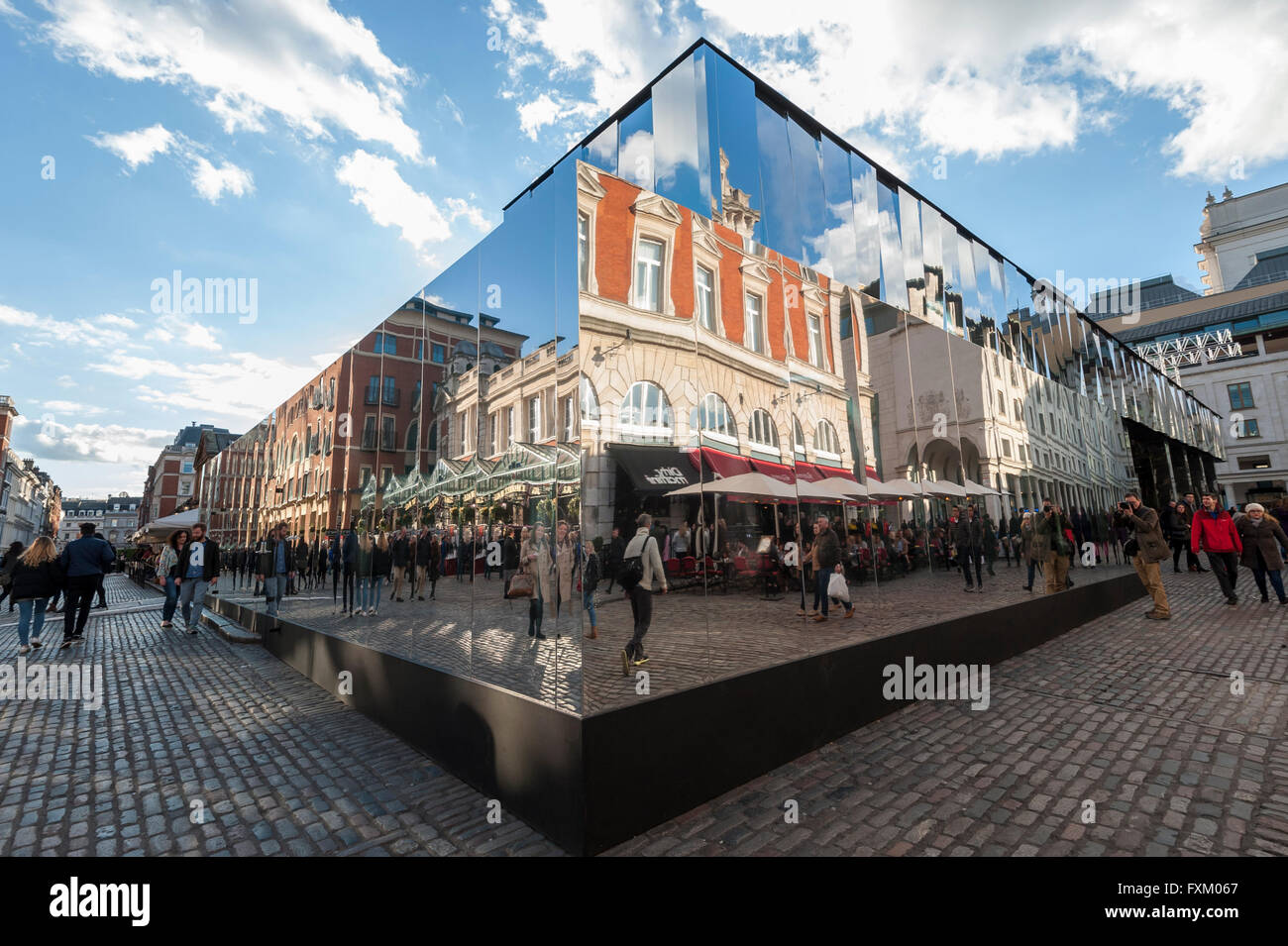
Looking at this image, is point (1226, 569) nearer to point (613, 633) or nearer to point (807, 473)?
point (807, 473)

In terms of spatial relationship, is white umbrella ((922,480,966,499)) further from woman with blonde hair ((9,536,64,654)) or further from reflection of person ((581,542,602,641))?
woman with blonde hair ((9,536,64,654))

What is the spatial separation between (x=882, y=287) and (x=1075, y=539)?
6.62m

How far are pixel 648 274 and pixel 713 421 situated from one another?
3.73ft

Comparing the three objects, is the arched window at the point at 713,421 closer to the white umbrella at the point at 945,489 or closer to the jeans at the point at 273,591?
the white umbrella at the point at 945,489

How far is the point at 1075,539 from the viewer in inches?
392

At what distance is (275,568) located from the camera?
9.10 meters

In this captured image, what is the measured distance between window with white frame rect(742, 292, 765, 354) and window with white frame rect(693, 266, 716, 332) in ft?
1.30

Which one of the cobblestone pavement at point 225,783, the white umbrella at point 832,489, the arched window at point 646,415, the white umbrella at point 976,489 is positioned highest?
the arched window at point 646,415

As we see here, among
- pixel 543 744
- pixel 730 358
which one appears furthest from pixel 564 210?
pixel 543 744

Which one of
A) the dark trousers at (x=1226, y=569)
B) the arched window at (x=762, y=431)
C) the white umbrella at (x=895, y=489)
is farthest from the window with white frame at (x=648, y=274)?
the dark trousers at (x=1226, y=569)

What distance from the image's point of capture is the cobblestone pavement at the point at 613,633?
3.32 m

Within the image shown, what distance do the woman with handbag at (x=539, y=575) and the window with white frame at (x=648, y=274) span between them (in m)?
1.68

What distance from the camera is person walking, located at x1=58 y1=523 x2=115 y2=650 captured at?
9234 mm
